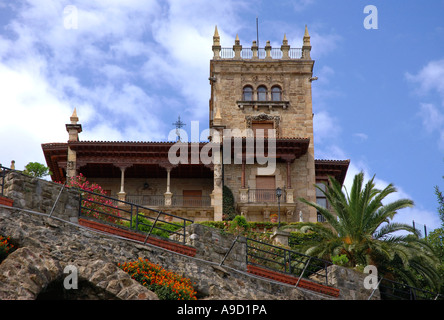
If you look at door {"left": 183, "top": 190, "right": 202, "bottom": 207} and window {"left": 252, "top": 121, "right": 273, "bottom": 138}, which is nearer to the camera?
door {"left": 183, "top": 190, "right": 202, "bottom": 207}

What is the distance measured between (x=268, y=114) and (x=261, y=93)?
170 cm

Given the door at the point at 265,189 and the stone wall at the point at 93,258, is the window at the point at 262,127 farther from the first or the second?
the stone wall at the point at 93,258

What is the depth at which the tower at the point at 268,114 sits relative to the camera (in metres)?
40.4

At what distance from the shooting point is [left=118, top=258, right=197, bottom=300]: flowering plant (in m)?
16.9

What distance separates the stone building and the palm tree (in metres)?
9.56

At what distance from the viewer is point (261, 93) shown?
146 feet

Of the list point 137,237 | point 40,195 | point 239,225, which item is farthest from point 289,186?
point 40,195

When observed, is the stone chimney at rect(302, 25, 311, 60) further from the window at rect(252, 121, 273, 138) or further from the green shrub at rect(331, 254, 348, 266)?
the green shrub at rect(331, 254, 348, 266)

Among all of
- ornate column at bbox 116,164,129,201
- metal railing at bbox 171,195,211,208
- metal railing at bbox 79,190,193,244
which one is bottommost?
metal railing at bbox 79,190,193,244

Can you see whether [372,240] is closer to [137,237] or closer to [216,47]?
[137,237]
